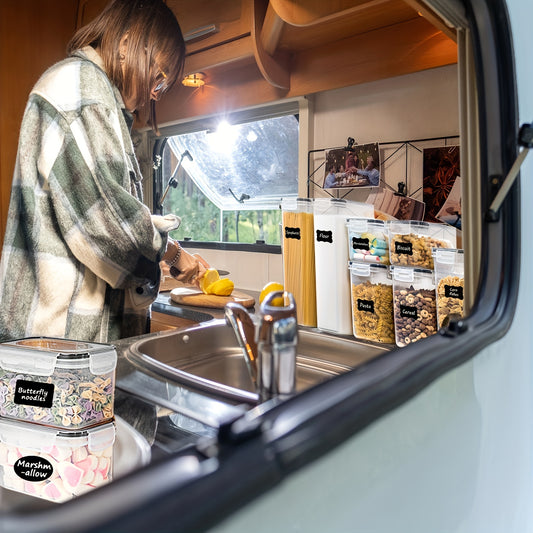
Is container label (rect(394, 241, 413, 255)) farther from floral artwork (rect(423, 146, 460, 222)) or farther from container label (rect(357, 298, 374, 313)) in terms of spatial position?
floral artwork (rect(423, 146, 460, 222))

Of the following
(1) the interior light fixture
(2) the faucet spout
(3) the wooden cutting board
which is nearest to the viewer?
(2) the faucet spout

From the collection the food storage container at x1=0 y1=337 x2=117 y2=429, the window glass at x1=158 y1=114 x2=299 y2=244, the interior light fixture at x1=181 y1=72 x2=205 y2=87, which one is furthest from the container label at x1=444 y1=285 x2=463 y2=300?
the interior light fixture at x1=181 y1=72 x2=205 y2=87

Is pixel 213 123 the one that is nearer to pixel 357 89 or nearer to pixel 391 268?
pixel 357 89

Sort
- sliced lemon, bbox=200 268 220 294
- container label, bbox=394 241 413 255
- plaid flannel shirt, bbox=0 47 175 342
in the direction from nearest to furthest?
1. plaid flannel shirt, bbox=0 47 175 342
2. container label, bbox=394 241 413 255
3. sliced lemon, bbox=200 268 220 294

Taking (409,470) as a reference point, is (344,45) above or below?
above

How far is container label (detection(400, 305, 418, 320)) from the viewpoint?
90cm

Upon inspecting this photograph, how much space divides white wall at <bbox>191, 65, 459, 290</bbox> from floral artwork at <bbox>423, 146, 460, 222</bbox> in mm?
44

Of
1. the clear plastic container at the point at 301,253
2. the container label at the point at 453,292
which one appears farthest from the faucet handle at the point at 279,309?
the clear plastic container at the point at 301,253

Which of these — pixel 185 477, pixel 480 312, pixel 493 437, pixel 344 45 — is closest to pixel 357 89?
pixel 344 45

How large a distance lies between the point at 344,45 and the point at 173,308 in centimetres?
101

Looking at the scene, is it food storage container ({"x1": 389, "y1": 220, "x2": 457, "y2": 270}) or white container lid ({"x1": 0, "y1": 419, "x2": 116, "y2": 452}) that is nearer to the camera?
white container lid ({"x1": 0, "y1": 419, "x2": 116, "y2": 452})

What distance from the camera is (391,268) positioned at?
0.93 metres

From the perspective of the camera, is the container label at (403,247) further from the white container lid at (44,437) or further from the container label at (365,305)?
the white container lid at (44,437)

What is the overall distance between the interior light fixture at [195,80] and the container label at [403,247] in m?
1.33
